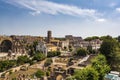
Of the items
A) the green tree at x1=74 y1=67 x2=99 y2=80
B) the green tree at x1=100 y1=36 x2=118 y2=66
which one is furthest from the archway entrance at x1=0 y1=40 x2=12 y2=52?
the green tree at x1=74 y1=67 x2=99 y2=80

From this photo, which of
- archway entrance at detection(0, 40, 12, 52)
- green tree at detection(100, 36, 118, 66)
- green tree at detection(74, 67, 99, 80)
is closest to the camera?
green tree at detection(74, 67, 99, 80)

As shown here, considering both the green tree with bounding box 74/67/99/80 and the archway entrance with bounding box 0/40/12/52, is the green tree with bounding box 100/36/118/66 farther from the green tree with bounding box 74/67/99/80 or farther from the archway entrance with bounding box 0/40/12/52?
the archway entrance with bounding box 0/40/12/52

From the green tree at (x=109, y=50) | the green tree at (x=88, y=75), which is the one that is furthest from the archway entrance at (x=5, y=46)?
the green tree at (x=88, y=75)

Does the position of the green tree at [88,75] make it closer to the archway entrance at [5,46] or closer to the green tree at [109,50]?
the green tree at [109,50]

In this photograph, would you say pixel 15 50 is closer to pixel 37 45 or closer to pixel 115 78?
pixel 37 45

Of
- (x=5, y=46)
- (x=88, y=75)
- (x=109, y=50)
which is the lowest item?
(x=88, y=75)

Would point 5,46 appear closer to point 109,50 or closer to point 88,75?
point 109,50

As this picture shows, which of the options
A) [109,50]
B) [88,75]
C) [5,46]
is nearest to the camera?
[88,75]

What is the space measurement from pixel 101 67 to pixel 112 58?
608 cm

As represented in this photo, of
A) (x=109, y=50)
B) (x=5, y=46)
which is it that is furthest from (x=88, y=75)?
(x=5, y=46)

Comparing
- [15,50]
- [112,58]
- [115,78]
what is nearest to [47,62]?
[112,58]

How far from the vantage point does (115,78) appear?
18.8 metres

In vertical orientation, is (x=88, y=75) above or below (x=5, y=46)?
below

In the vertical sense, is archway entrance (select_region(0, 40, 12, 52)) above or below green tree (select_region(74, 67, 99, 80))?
above
